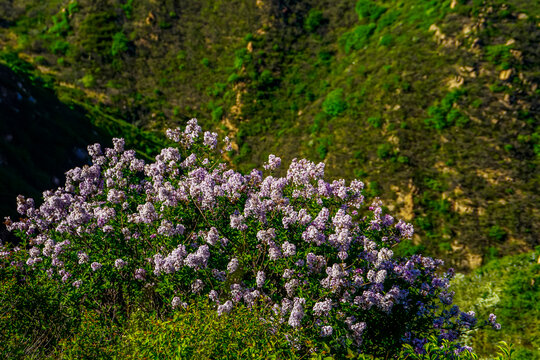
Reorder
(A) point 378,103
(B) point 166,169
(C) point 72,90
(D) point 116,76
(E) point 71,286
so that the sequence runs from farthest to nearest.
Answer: (D) point 116,76, (C) point 72,90, (A) point 378,103, (B) point 166,169, (E) point 71,286

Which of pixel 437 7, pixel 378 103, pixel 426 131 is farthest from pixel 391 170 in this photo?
pixel 437 7

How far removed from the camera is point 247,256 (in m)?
9.03

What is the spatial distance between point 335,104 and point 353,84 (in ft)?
10.4

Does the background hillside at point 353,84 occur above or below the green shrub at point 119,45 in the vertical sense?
below

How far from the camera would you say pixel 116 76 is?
1734 inches

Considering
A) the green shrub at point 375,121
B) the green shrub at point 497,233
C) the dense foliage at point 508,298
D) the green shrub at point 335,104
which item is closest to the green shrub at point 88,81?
the green shrub at point 335,104

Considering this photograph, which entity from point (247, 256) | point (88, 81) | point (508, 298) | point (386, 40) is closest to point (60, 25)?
point (88, 81)

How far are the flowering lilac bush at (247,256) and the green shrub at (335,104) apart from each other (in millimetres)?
22528

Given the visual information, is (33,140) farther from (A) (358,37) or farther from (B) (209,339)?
(A) (358,37)

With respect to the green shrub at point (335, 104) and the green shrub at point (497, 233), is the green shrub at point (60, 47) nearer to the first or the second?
the green shrub at point (335, 104)

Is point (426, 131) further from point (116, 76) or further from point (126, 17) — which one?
point (126, 17)

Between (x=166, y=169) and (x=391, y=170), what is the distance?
2071 centimetres

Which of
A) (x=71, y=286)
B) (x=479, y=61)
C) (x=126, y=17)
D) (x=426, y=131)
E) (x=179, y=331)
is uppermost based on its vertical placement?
(x=126, y=17)

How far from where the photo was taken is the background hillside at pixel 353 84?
2436cm
